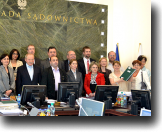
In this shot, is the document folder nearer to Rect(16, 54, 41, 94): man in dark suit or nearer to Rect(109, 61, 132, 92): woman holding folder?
Rect(109, 61, 132, 92): woman holding folder

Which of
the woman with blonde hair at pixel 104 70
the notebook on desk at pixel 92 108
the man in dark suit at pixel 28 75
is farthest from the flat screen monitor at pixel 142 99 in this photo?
the man in dark suit at pixel 28 75

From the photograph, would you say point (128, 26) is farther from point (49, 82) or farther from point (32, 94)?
point (32, 94)

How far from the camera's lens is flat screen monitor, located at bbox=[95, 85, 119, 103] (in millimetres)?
4379

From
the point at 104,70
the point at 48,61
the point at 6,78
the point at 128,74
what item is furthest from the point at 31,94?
the point at 104,70

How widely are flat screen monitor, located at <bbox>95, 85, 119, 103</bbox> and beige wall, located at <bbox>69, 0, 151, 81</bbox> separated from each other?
390 cm

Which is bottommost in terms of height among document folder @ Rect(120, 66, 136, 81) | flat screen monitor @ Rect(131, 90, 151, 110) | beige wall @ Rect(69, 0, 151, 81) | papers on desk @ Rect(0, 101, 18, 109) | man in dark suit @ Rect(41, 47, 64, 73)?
papers on desk @ Rect(0, 101, 18, 109)

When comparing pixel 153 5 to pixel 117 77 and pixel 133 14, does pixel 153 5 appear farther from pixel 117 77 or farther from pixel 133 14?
pixel 133 14

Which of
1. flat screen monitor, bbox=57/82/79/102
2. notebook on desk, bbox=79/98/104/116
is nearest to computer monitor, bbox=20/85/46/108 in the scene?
flat screen monitor, bbox=57/82/79/102

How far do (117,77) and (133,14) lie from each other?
344cm

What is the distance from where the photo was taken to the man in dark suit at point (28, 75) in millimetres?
5391

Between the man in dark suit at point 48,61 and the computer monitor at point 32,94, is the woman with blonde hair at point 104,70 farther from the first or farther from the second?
the computer monitor at point 32,94

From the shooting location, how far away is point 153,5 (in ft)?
7.90

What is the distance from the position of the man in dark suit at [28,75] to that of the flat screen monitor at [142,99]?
2.31 metres

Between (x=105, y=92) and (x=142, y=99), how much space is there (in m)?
0.70
